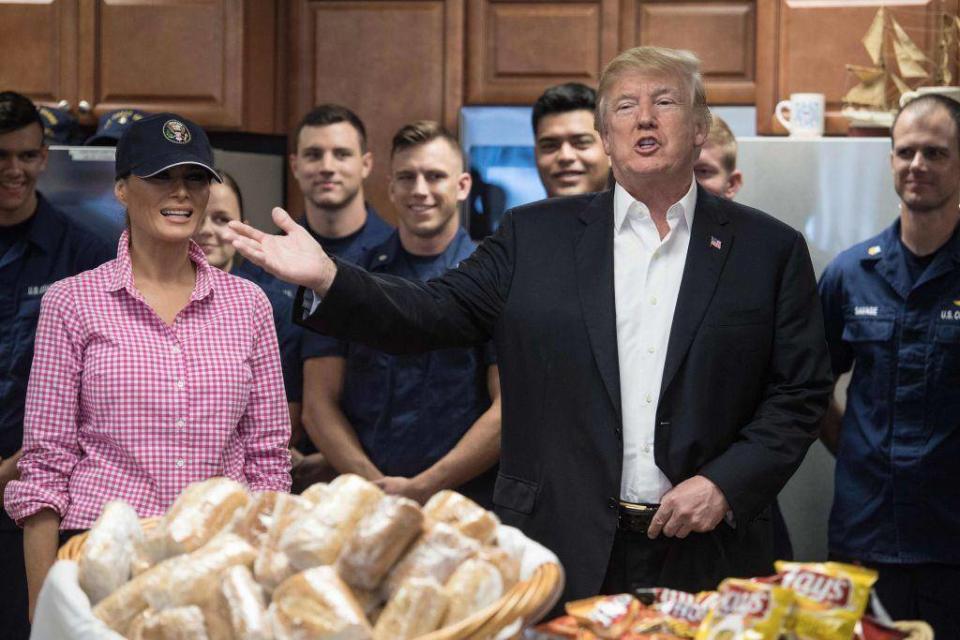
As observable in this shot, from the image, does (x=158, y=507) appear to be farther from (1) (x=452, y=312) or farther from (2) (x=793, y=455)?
(2) (x=793, y=455)

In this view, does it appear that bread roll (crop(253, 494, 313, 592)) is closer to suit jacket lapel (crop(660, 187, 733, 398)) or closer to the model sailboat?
suit jacket lapel (crop(660, 187, 733, 398))

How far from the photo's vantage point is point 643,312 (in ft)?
6.53

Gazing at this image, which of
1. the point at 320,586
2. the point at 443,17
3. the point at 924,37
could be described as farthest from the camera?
the point at 443,17

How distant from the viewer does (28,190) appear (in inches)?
119

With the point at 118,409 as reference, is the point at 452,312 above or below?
above

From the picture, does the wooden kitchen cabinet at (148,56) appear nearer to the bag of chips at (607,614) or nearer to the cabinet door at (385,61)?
the cabinet door at (385,61)


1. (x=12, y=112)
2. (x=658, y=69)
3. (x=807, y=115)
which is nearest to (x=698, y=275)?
(x=658, y=69)

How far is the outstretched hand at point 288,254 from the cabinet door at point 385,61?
2354mm

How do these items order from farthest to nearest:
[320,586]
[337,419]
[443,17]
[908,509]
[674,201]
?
[443,17] → [337,419] → [908,509] → [674,201] → [320,586]

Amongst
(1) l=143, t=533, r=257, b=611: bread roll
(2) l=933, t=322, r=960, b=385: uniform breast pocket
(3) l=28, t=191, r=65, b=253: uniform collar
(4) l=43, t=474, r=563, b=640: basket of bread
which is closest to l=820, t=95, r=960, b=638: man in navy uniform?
(2) l=933, t=322, r=960, b=385: uniform breast pocket

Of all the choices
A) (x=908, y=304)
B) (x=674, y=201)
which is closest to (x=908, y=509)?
(x=908, y=304)

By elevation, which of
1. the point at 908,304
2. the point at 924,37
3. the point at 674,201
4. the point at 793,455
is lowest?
the point at 793,455

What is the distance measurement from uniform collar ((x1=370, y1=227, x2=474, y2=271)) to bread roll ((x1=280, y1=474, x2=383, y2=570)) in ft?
5.67

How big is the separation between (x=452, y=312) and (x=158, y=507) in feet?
1.92
